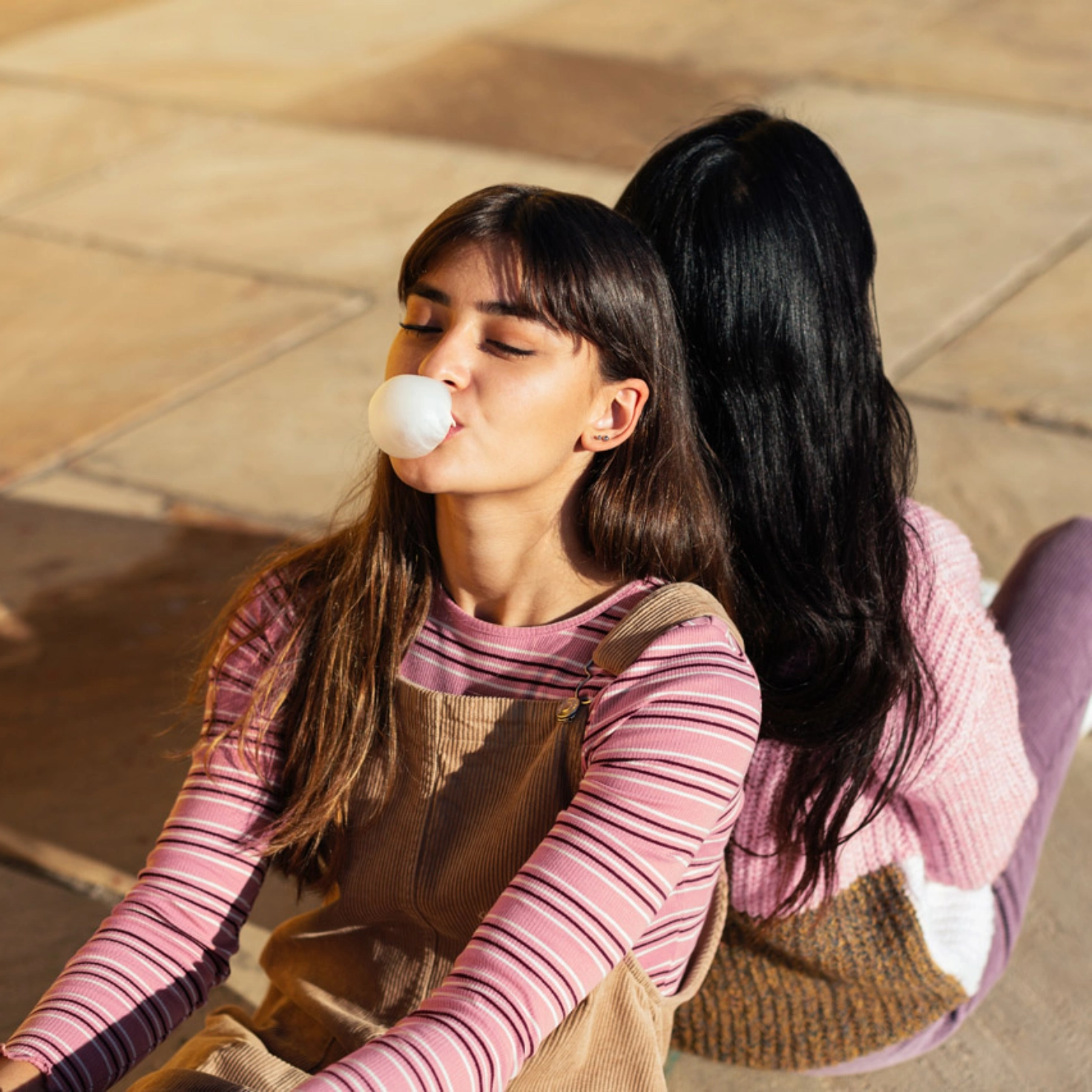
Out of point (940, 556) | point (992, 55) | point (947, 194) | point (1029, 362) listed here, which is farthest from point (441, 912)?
point (992, 55)

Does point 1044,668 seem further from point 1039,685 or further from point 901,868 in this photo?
point 901,868

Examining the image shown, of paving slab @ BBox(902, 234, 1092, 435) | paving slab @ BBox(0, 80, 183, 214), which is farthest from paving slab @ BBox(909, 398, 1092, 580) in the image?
paving slab @ BBox(0, 80, 183, 214)

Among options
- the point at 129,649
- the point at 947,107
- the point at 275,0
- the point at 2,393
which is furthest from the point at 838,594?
the point at 275,0

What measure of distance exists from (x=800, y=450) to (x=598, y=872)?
0.70m

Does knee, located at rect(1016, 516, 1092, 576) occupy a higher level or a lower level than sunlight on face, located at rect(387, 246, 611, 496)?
lower

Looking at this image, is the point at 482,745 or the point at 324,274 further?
the point at 324,274

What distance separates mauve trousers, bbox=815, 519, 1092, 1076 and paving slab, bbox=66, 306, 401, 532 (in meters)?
1.79

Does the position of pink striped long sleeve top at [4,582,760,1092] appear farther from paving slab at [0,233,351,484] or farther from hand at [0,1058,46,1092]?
paving slab at [0,233,351,484]

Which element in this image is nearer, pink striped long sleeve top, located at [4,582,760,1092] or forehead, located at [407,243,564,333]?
pink striped long sleeve top, located at [4,582,760,1092]

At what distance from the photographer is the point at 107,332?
5211 mm

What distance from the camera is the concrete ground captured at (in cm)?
312

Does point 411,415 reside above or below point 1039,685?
above

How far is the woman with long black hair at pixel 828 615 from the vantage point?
6.47 feet

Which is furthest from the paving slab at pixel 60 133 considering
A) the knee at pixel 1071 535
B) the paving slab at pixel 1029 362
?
the knee at pixel 1071 535
